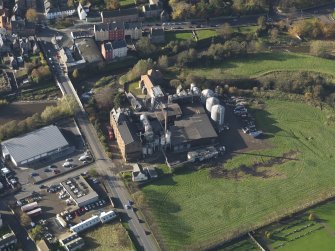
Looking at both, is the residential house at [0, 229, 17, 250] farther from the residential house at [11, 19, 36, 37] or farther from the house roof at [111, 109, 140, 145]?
the residential house at [11, 19, 36, 37]

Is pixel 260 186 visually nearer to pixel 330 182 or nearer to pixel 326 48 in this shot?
pixel 330 182

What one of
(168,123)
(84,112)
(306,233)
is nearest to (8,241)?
(84,112)

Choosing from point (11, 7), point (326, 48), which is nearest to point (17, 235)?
point (11, 7)

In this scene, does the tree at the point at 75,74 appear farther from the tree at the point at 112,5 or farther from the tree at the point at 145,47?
the tree at the point at 112,5

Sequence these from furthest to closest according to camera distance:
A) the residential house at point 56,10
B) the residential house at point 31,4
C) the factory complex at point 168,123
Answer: the residential house at point 31,4
the residential house at point 56,10
the factory complex at point 168,123

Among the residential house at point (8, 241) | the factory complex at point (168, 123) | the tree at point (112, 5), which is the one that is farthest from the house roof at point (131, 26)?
the residential house at point (8, 241)

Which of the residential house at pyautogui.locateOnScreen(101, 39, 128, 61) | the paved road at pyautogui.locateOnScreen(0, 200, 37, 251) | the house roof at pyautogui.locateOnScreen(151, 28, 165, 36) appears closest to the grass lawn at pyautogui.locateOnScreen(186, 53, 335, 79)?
the house roof at pyautogui.locateOnScreen(151, 28, 165, 36)
